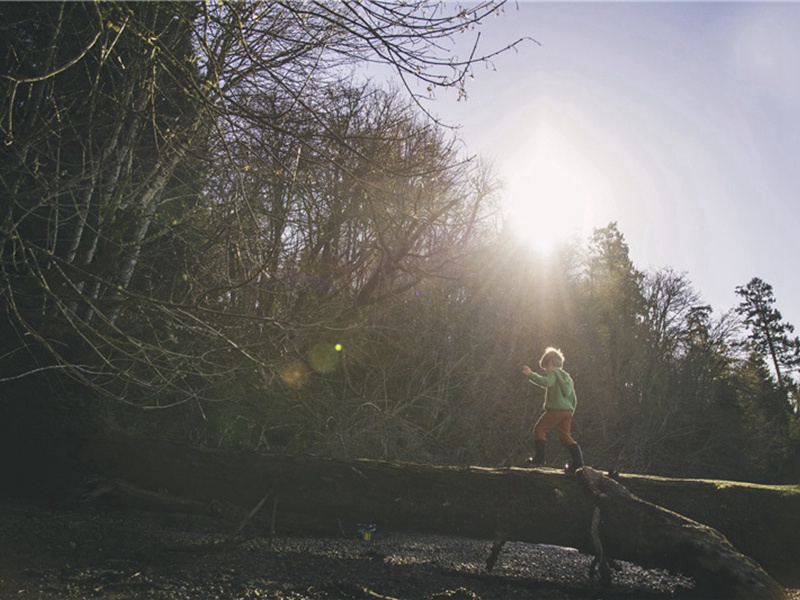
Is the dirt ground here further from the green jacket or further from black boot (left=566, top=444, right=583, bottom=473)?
the green jacket

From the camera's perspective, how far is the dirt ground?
4.54 meters

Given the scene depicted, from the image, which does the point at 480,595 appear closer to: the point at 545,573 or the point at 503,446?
the point at 545,573

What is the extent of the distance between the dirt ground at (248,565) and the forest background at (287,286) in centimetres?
142

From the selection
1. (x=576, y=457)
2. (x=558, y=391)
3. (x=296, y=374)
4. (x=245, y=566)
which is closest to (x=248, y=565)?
(x=245, y=566)

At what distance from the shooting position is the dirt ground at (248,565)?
4.54 metres

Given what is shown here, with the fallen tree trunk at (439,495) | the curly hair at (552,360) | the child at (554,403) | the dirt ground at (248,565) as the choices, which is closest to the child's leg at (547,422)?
the child at (554,403)

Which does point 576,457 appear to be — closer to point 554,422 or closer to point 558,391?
point 554,422

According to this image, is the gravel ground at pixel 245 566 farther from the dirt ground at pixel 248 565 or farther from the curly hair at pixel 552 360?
the curly hair at pixel 552 360

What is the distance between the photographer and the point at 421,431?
627 inches

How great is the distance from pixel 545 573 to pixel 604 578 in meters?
0.88

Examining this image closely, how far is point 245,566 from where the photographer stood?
5270 millimetres

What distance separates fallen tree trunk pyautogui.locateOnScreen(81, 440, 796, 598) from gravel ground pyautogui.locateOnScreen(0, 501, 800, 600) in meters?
0.34

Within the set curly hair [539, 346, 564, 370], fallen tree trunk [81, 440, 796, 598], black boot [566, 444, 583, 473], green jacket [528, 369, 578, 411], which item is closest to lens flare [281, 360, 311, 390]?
fallen tree trunk [81, 440, 796, 598]

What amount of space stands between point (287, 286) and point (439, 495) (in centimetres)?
462
